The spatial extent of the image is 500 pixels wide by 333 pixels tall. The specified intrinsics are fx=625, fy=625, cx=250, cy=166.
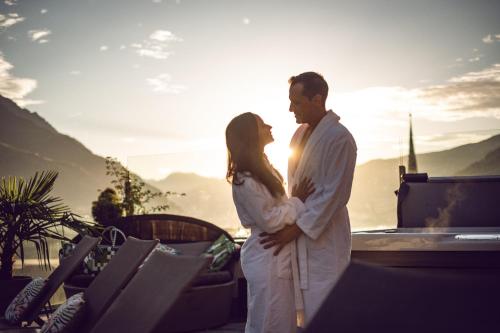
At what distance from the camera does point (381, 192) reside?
5.50 m

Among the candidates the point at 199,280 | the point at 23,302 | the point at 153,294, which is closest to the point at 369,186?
the point at 199,280

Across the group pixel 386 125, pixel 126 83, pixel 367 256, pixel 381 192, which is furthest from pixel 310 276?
pixel 126 83

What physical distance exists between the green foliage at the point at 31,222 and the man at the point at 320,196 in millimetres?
2933

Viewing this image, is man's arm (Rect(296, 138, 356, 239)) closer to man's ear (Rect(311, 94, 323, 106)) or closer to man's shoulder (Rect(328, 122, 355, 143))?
man's shoulder (Rect(328, 122, 355, 143))

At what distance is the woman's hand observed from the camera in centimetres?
231

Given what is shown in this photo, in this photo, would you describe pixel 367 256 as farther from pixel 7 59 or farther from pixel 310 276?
pixel 7 59

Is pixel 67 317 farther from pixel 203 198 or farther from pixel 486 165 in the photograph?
pixel 203 198

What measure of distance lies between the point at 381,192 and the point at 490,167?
4.53ft

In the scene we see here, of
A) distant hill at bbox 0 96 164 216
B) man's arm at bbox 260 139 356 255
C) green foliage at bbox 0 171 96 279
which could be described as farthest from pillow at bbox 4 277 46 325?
distant hill at bbox 0 96 164 216

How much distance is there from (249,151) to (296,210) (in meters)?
0.28

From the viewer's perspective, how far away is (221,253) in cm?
554

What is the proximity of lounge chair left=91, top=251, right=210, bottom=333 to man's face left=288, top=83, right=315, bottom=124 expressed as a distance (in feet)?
2.50

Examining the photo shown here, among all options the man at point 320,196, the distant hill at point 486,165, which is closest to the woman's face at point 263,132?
the man at point 320,196

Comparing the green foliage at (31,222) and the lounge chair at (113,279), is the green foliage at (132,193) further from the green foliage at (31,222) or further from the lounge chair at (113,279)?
the lounge chair at (113,279)
